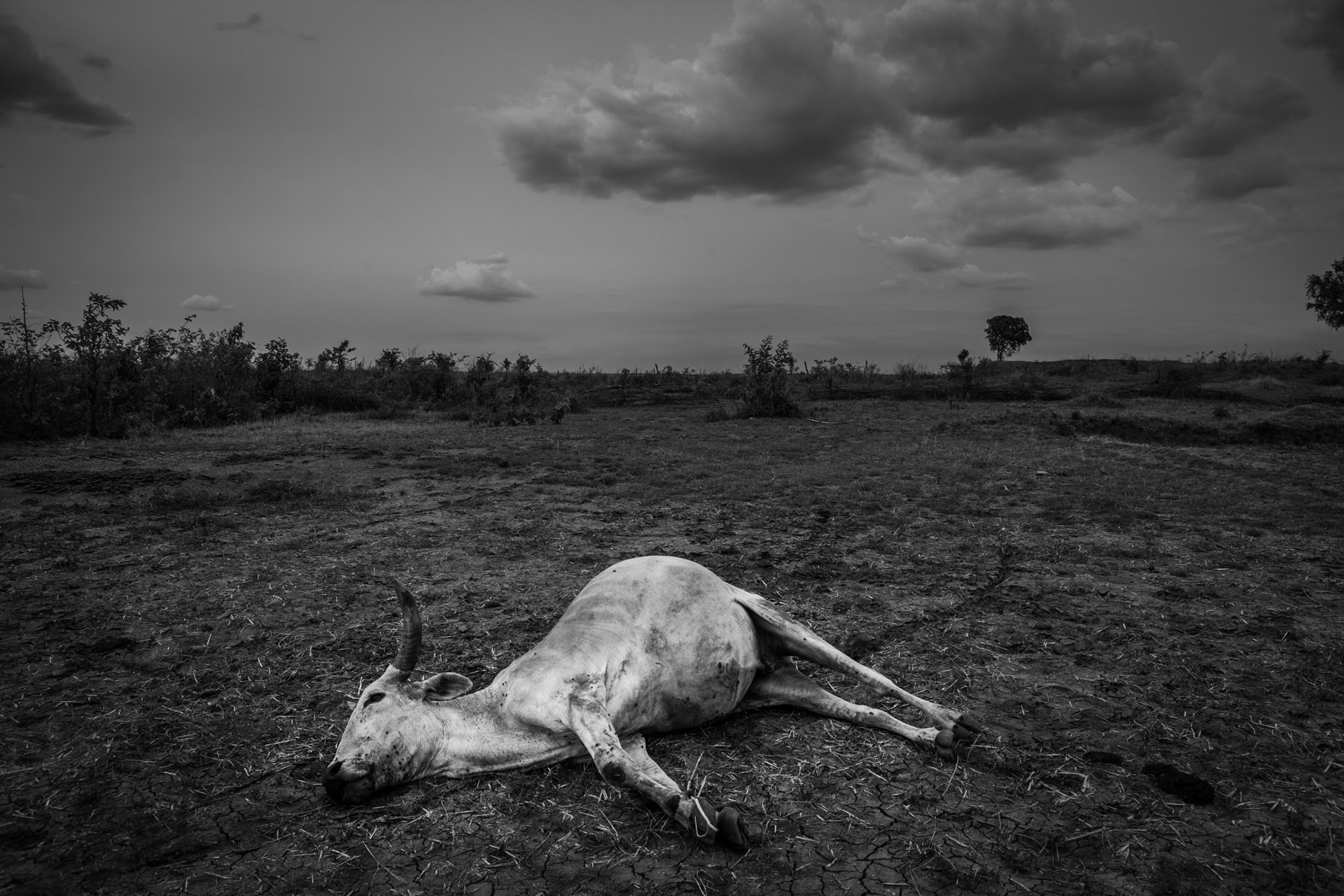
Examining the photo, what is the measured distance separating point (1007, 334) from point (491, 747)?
51.6m

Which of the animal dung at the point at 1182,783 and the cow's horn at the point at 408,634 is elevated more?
the cow's horn at the point at 408,634

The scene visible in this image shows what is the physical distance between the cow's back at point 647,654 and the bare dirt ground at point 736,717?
29 cm

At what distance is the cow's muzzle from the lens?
11.2ft

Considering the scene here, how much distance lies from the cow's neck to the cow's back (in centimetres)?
14

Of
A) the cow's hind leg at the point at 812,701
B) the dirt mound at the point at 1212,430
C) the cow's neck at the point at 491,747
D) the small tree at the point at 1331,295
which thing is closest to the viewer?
the cow's neck at the point at 491,747

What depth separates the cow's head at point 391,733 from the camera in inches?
136

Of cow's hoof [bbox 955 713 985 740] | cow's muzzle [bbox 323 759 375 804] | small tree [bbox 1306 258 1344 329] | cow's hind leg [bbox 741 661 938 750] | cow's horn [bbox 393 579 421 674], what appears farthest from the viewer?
small tree [bbox 1306 258 1344 329]

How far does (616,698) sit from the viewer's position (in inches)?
148

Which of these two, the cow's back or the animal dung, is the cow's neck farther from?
the animal dung

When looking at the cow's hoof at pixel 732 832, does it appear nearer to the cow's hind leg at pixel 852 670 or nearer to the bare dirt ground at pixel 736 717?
the bare dirt ground at pixel 736 717

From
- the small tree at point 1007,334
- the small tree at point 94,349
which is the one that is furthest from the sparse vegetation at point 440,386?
the small tree at point 1007,334

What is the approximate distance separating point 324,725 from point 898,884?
3335 millimetres

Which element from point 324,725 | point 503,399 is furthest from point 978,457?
point 503,399

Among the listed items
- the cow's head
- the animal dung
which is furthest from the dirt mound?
the cow's head
